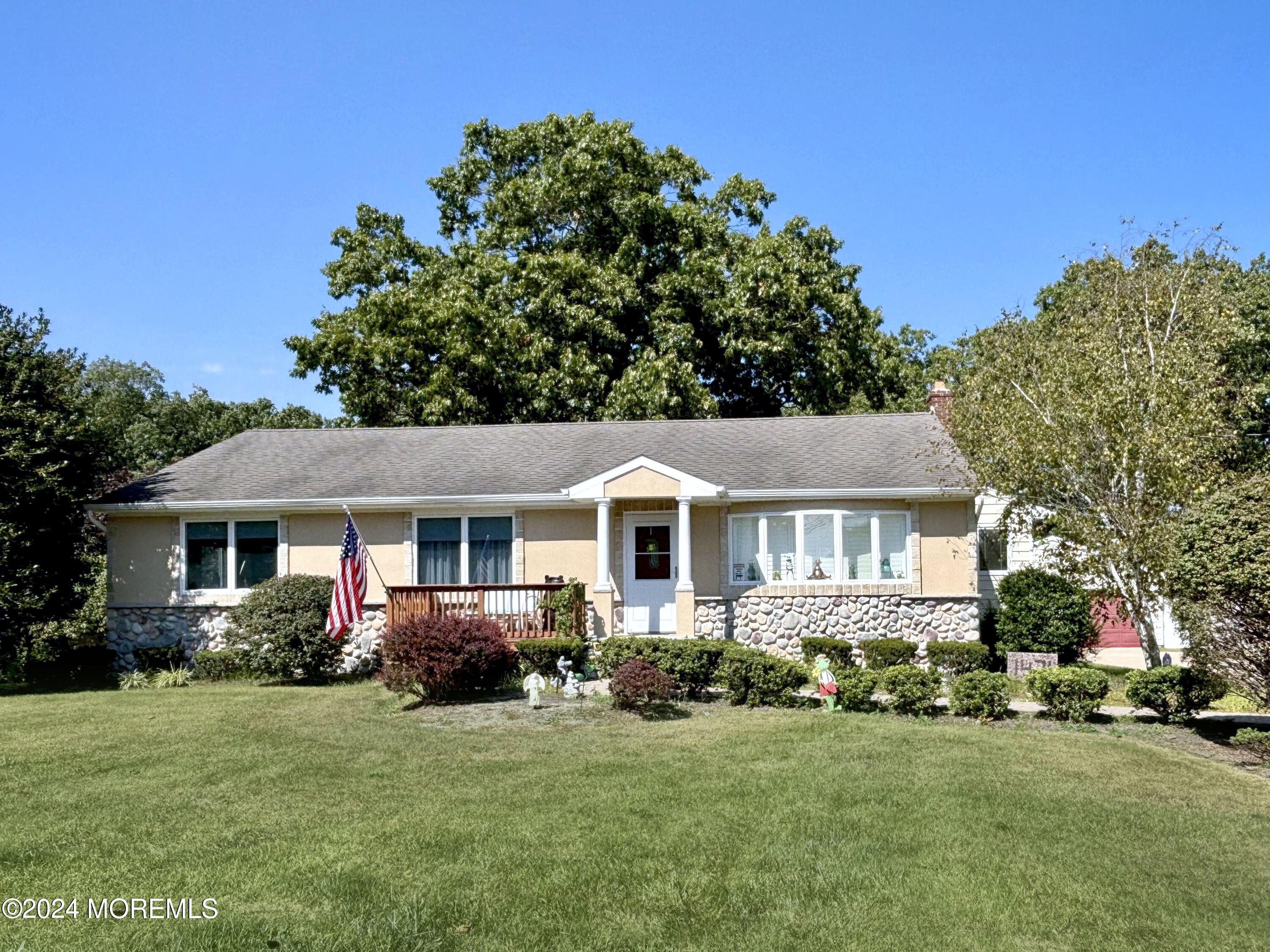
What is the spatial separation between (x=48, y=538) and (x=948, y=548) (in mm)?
15434

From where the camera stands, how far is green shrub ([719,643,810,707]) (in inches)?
532

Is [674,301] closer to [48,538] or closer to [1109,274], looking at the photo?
[1109,274]

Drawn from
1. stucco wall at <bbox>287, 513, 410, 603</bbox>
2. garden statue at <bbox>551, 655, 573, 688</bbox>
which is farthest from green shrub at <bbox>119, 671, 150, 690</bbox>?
garden statue at <bbox>551, 655, 573, 688</bbox>

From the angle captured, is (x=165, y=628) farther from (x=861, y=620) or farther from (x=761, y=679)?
(x=861, y=620)

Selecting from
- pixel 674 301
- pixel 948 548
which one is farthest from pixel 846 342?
pixel 948 548

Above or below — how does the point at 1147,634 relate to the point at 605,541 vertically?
below

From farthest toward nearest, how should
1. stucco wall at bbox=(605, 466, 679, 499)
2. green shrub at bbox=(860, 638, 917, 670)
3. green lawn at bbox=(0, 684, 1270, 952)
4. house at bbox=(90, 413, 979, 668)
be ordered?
house at bbox=(90, 413, 979, 668) < stucco wall at bbox=(605, 466, 679, 499) < green shrub at bbox=(860, 638, 917, 670) < green lawn at bbox=(0, 684, 1270, 952)

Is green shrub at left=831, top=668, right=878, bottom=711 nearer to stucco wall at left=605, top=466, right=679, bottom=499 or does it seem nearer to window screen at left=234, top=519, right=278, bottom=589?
stucco wall at left=605, top=466, right=679, bottom=499

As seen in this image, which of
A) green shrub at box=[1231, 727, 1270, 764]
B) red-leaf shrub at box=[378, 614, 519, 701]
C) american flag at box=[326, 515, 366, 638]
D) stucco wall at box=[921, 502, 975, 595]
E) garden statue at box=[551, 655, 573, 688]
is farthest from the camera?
stucco wall at box=[921, 502, 975, 595]

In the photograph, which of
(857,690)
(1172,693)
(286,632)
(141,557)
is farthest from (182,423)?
(1172,693)

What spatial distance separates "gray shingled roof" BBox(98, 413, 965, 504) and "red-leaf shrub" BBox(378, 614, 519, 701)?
15.2 feet

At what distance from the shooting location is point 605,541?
58.7ft

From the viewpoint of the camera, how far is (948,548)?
713 inches

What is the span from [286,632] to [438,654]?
14.4 feet
